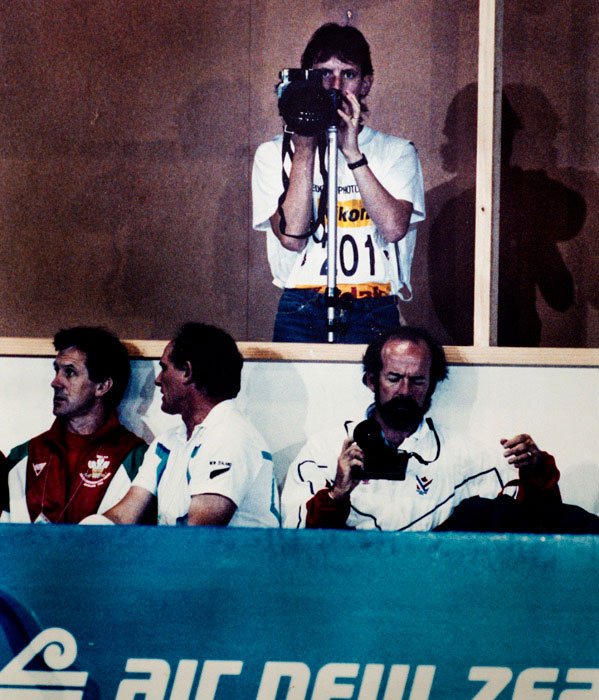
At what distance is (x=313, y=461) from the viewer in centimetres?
266

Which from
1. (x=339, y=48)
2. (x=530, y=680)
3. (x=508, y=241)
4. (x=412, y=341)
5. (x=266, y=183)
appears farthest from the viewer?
(x=508, y=241)

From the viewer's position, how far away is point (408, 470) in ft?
8.49

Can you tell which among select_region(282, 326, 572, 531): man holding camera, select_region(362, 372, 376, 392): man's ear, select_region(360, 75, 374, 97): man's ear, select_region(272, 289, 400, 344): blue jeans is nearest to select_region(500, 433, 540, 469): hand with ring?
select_region(282, 326, 572, 531): man holding camera

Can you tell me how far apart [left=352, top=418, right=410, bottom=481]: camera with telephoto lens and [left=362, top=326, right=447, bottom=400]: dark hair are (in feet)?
0.79

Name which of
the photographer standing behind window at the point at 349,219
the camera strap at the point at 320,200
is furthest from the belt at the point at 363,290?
the camera strap at the point at 320,200

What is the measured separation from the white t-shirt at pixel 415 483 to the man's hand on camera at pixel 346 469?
4.6 inches

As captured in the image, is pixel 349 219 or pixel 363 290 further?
pixel 349 219

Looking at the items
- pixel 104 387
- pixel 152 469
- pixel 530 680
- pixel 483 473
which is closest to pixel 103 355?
pixel 104 387

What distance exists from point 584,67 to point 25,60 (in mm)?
2437

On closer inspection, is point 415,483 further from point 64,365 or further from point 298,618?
point 64,365

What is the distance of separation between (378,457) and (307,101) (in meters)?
1.22

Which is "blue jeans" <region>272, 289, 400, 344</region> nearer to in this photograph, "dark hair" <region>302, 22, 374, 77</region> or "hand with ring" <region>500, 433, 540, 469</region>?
"hand with ring" <region>500, 433, 540, 469</region>

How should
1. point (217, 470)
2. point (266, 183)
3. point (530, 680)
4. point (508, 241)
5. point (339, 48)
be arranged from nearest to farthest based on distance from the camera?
point (530, 680) < point (217, 470) < point (339, 48) < point (266, 183) < point (508, 241)

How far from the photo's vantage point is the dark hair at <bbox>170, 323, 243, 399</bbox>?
264 centimetres
